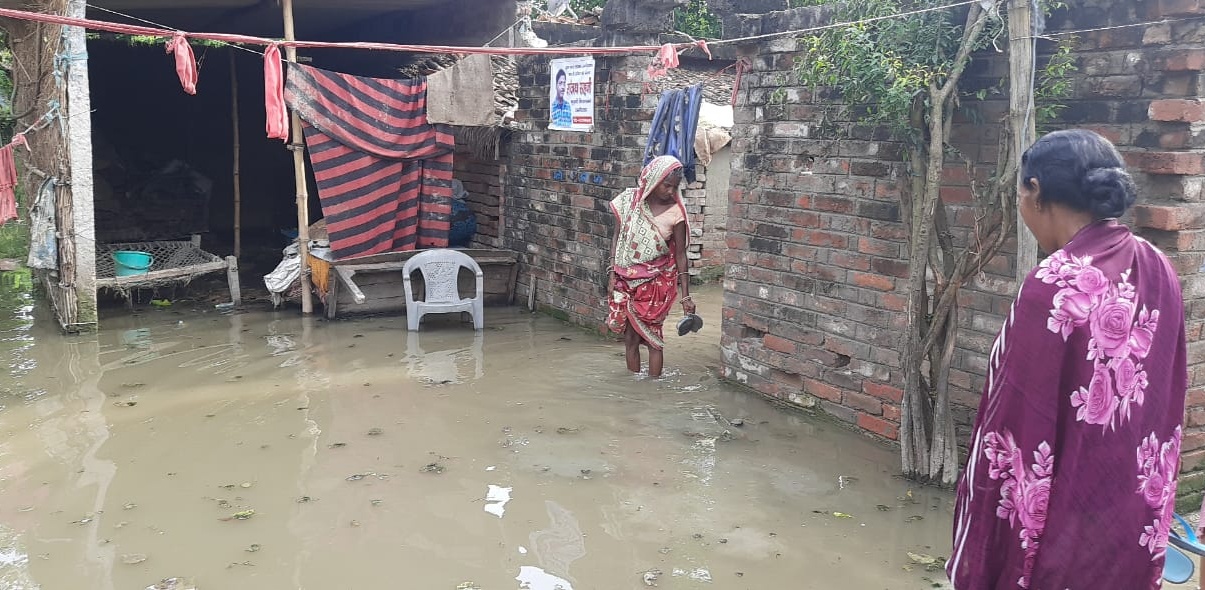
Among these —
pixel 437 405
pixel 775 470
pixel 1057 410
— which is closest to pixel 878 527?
pixel 775 470

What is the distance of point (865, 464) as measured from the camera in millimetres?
4621

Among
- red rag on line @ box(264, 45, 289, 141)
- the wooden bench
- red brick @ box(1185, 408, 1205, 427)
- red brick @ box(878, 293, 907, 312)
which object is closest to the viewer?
red brick @ box(1185, 408, 1205, 427)

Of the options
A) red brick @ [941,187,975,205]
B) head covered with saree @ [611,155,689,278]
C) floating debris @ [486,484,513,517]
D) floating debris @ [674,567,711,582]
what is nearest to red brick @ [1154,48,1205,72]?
red brick @ [941,187,975,205]

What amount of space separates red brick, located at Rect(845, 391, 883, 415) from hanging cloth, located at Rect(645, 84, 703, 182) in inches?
81.2

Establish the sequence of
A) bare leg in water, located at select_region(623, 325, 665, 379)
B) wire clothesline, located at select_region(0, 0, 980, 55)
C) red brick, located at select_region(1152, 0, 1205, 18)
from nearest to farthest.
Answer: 1. red brick, located at select_region(1152, 0, 1205, 18)
2. wire clothesline, located at select_region(0, 0, 980, 55)
3. bare leg in water, located at select_region(623, 325, 665, 379)

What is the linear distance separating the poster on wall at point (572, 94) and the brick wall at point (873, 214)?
193cm

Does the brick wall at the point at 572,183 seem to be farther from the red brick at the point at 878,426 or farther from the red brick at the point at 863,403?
the red brick at the point at 878,426

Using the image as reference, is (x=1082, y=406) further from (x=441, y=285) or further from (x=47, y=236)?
(x=47, y=236)

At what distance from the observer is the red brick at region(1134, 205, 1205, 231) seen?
11.8 feet

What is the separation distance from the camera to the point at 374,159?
8102mm

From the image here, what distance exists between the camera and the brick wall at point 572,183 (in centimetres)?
709

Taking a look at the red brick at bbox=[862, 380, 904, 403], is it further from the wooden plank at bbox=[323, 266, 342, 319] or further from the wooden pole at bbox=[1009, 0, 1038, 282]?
the wooden plank at bbox=[323, 266, 342, 319]

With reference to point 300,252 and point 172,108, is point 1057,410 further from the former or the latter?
point 172,108

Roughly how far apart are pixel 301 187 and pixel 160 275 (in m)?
1.55
